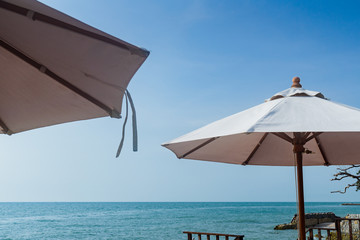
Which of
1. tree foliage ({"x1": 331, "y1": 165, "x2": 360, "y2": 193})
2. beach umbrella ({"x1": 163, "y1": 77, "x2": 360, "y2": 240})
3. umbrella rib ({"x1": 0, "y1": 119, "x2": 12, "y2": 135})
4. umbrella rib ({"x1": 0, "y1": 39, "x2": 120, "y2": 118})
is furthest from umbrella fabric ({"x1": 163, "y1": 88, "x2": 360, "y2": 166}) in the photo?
tree foliage ({"x1": 331, "y1": 165, "x2": 360, "y2": 193})

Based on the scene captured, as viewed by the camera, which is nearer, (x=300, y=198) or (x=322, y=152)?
(x=300, y=198)

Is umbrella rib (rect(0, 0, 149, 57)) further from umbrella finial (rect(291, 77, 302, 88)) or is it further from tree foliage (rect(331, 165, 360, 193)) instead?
tree foliage (rect(331, 165, 360, 193))

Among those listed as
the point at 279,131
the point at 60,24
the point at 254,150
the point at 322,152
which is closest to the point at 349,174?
the point at 322,152

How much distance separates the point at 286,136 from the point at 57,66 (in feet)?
8.48

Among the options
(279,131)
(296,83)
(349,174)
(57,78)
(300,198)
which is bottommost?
(300,198)

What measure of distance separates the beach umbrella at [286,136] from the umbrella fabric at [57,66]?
0.93 metres

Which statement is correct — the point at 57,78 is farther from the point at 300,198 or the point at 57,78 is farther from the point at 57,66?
the point at 300,198

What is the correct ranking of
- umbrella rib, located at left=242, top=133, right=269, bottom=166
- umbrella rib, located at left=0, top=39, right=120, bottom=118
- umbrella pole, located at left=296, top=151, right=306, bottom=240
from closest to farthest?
umbrella rib, located at left=0, top=39, right=120, bottom=118
umbrella pole, located at left=296, top=151, right=306, bottom=240
umbrella rib, located at left=242, top=133, right=269, bottom=166

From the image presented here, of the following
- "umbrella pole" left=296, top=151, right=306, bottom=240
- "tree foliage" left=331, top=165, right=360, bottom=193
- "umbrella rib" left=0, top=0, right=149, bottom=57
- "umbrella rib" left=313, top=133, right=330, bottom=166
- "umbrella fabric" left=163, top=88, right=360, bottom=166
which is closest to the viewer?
"umbrella rib" left=0, top=0, right=149, bottom=57

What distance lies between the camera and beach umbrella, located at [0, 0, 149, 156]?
66.3 inches

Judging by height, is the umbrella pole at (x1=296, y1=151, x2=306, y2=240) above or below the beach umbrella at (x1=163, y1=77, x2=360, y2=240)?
below

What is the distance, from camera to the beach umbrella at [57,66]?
1.68 meters

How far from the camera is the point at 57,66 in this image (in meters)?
2.02

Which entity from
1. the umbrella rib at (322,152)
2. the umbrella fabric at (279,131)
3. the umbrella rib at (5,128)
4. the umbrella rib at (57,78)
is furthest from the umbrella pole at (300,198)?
the umbrella rib at (5,128)
